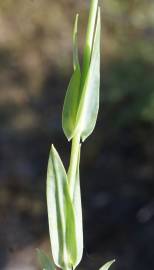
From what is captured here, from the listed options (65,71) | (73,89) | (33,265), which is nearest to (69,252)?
(73,89)

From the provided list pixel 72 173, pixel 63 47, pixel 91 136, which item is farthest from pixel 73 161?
pixel 63 47

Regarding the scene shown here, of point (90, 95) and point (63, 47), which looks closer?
point (90, 95)

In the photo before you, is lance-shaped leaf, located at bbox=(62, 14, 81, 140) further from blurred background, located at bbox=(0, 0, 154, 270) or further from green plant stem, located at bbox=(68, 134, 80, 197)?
blurred background, located at bbox=(0, 0, 154, 270)

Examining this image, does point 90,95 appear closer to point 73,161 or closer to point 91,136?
point 73,161

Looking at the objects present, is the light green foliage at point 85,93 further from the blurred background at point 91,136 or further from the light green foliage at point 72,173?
the blurred background at point 91,136

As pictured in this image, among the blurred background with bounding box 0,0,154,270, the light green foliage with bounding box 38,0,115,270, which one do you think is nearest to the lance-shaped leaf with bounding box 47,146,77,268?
the light green foliage with bounding box 38,0,115,270

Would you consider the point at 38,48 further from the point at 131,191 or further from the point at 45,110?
the point at 131,191
